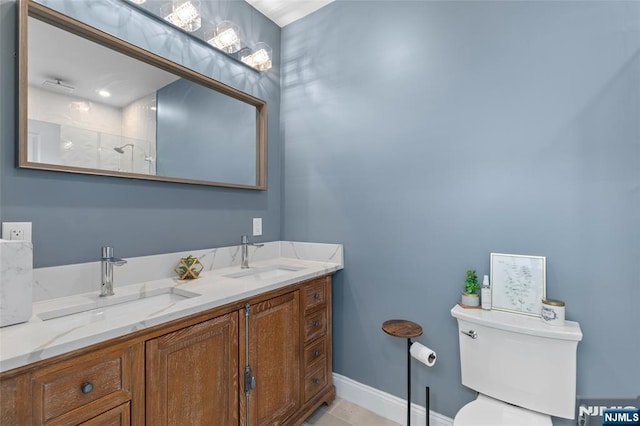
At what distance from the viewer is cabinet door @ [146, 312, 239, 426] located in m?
0.99

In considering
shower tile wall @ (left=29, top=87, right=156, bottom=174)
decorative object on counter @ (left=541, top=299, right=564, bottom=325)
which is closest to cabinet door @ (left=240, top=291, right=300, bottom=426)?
shower tile wall @ (left=29, top=87, right=156, bottom=174)

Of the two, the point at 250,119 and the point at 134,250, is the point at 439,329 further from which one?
the point at 250,119

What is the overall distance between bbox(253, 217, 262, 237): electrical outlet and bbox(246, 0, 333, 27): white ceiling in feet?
4.80

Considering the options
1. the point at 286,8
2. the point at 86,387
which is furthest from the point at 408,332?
the point at 286,8

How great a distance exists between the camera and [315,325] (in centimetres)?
172

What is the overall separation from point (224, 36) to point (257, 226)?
3.90 feet

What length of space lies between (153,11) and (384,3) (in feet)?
4.23

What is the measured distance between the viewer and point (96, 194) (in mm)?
1284

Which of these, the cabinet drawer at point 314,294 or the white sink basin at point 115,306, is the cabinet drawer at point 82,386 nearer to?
the white sink basin at point 115,306

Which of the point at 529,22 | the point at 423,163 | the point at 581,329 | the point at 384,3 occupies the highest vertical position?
the point at 384,3

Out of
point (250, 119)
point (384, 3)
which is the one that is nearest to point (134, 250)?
point (250, 119)

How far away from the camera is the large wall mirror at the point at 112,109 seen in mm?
1126

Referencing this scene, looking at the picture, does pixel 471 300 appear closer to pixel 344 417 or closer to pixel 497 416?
pixel 497 416

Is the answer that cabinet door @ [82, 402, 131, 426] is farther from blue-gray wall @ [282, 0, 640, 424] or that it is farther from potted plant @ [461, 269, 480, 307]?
potted plant @ [461, 269, 480, 307]
